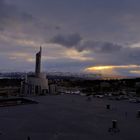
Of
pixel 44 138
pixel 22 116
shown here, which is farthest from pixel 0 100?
pixel 44 138

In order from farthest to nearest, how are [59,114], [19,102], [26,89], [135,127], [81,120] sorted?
[26,89], [19,102], [59,114], [81,120], [135,127]

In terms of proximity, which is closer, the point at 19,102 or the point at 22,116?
the point at 22,116

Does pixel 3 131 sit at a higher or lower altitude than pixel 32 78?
lower

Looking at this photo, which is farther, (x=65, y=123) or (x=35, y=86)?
(x=35, y=86)

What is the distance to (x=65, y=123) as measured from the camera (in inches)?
1486

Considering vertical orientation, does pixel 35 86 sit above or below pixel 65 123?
above

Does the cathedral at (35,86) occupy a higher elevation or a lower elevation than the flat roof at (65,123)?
higher

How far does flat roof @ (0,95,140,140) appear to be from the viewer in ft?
102

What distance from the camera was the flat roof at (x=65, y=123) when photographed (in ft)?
102

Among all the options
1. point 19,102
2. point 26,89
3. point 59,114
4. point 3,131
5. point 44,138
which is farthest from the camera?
point 26,89

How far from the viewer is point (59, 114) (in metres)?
44.4

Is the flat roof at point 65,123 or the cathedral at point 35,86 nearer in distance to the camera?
the flat roof at point 65,123

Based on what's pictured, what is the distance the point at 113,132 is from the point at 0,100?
31198 mm

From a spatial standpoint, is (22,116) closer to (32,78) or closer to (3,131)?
(3,131)
